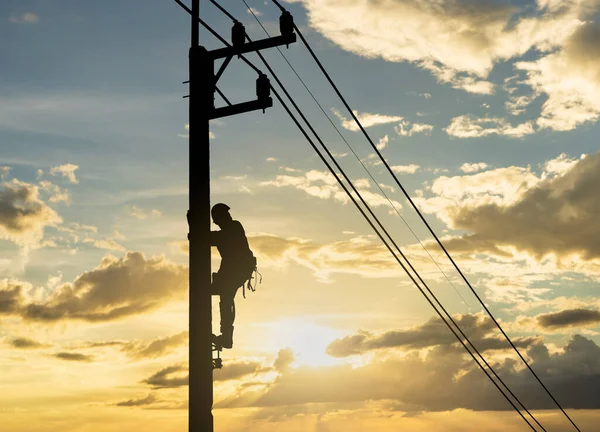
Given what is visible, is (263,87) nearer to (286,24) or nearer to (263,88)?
(263,88)

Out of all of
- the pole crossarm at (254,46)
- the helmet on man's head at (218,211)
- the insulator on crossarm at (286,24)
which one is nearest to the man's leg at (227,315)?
the helmet on man's head at (218,211)

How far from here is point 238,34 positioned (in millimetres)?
12562

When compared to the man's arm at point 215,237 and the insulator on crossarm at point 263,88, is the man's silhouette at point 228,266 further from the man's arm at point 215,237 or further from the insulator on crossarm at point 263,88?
the insulator on crossarm at point 263,88

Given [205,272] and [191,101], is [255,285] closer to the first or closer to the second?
[205,272]

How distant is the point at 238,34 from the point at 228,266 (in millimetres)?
3896

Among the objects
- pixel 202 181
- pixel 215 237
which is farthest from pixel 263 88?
pixel 215 237

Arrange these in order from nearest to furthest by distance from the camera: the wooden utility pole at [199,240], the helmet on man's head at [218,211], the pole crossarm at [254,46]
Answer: the wooden utility pole at [199,240] → the helmet on man's head at [218,211] → the pole crossarm at [254,46]

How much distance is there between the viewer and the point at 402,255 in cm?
1559

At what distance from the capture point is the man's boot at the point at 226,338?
12013 mm

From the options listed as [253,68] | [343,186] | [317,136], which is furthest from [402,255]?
[253,68]

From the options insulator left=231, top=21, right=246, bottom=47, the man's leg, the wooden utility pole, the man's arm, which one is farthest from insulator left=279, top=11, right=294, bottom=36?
the man's leg

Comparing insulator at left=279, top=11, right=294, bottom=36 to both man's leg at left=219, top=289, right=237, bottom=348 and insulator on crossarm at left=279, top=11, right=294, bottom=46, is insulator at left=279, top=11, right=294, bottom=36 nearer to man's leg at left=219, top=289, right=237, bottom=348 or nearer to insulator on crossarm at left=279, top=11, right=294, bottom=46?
insulator on crossarm at left=279, top=11, right=294, bottom=46

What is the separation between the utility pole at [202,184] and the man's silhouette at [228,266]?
35 cm

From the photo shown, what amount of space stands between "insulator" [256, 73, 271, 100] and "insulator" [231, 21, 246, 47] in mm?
656
